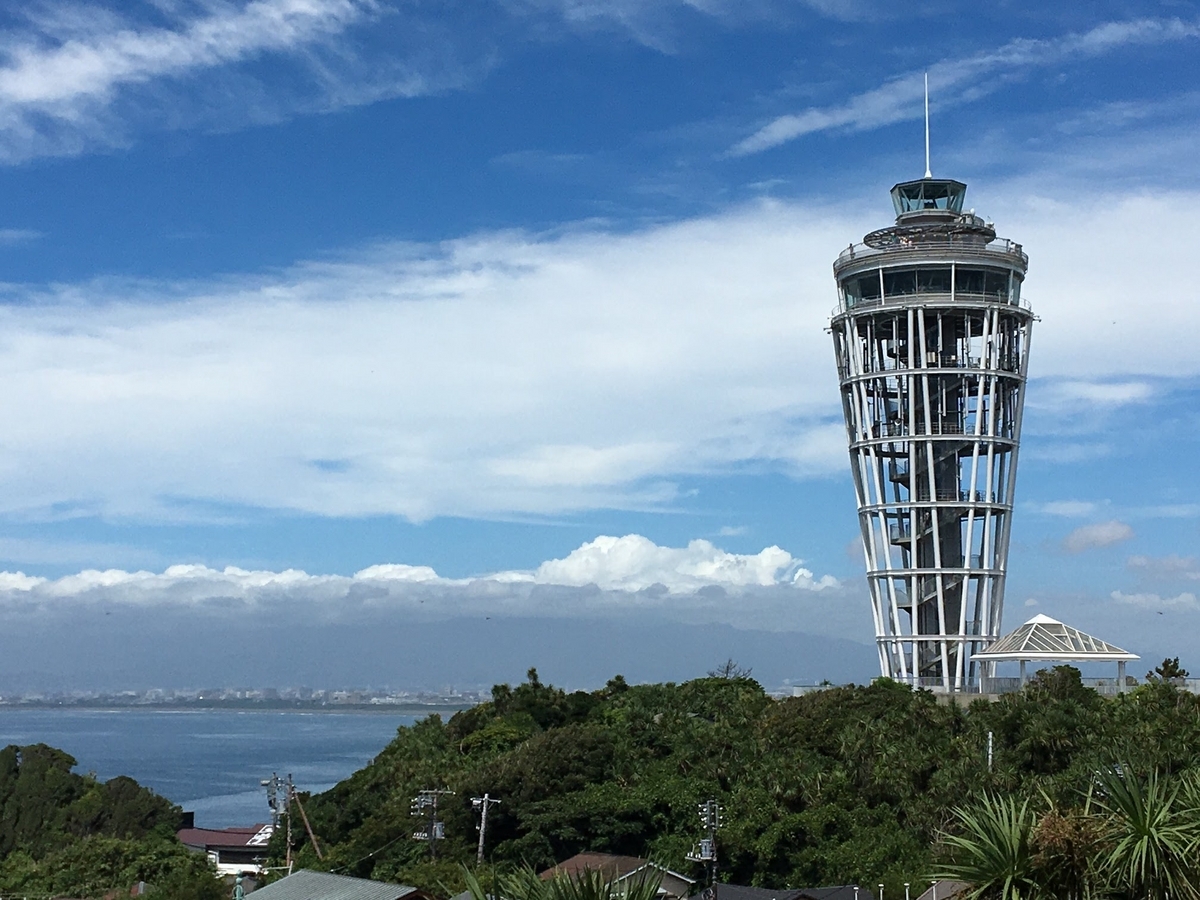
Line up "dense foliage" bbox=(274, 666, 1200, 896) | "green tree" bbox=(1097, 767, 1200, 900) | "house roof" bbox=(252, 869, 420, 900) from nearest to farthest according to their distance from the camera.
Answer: "green tree" bbox=(1097, 767, 1200, 900) → "house roof" bbox=(252, 869, 420, 900) → "dense foliage" bbox=(274, 666, 1200, 896)

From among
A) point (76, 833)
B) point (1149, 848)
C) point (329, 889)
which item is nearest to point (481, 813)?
point (329, 889)

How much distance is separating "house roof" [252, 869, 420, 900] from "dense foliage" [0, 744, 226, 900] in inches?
817

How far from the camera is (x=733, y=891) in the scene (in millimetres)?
57438

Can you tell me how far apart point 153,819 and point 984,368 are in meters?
62.7

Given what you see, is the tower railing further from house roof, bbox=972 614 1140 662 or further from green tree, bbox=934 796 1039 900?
green tree, bbox=934 796 1039 900

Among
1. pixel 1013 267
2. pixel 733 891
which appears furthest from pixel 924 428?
pixel 733 891

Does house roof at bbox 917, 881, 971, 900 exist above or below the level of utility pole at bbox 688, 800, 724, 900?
below

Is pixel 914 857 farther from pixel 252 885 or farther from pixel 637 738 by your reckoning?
pixel 252 885

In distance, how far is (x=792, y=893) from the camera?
55.6 metres

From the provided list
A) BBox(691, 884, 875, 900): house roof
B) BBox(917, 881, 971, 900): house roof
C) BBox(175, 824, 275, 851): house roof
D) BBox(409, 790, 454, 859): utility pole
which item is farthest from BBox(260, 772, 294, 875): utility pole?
BBox(917, 881, 971, 900): house roof

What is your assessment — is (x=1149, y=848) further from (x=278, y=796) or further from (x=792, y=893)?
(x=278, y=796)

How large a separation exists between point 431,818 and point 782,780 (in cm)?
1772

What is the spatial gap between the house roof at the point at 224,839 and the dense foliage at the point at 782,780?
21.1 metres

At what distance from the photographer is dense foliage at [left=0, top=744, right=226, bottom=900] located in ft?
249
